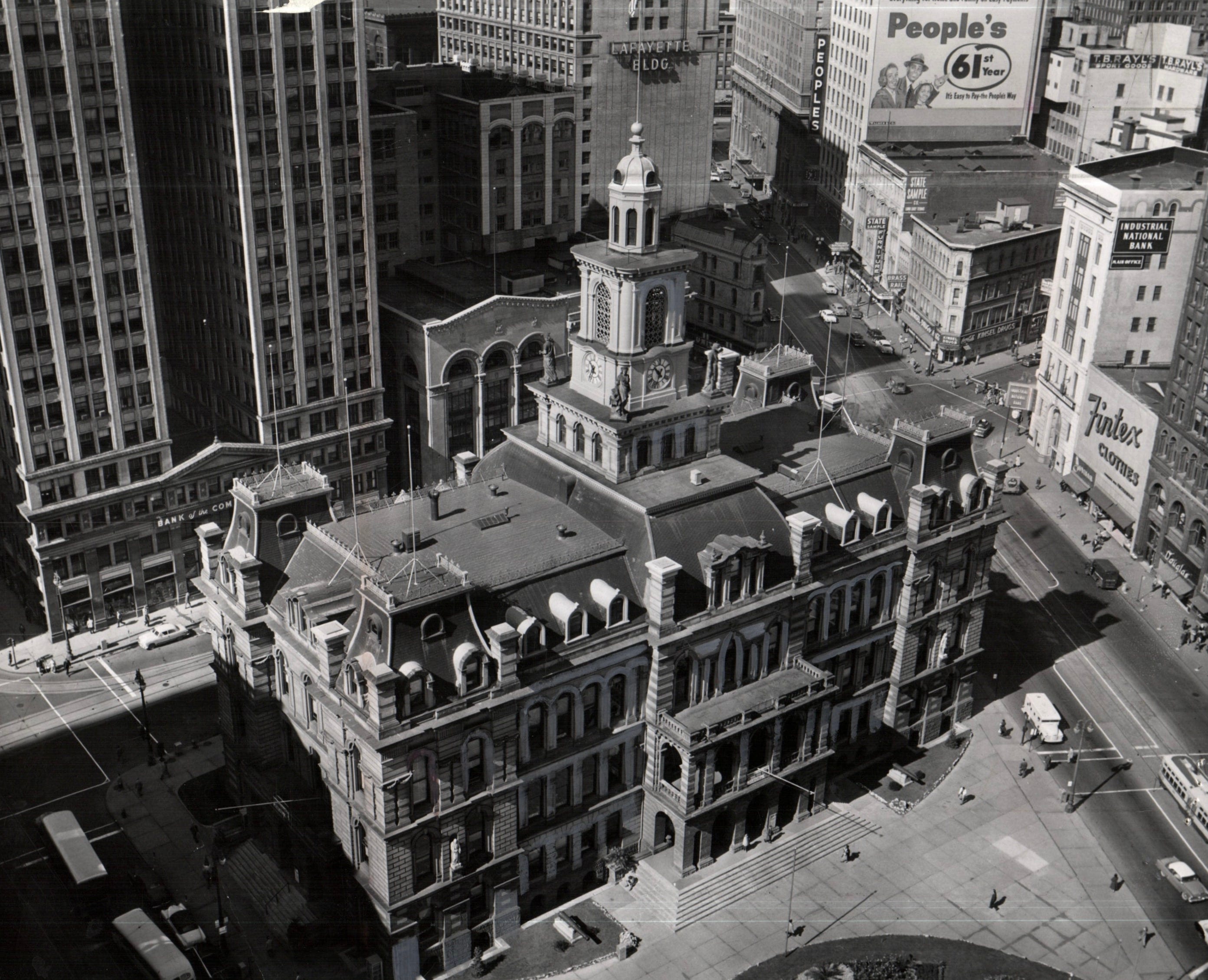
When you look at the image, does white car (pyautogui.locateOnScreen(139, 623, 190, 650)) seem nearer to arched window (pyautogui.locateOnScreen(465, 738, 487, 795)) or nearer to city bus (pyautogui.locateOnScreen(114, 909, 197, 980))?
city bus (pyautogui.locateOnScreen(114, 909, 197, 980))

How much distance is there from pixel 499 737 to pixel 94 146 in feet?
219

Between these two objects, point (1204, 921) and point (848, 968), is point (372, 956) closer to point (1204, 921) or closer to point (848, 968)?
point (848, 968)

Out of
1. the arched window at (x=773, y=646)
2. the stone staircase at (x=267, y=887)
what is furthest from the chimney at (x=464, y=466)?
the stone staircase at (x=267, y=887)

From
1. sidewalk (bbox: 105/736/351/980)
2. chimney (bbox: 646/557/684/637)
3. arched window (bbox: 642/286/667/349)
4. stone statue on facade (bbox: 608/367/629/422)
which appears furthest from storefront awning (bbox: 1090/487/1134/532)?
sidewalk (bbox: 105/736/351/980)

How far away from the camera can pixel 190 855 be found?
103m

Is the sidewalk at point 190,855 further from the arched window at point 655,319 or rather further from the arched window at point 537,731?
the arched window at point 655,319

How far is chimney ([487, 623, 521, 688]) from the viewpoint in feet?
285

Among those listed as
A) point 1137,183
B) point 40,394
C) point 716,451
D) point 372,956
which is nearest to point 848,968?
point 372,956

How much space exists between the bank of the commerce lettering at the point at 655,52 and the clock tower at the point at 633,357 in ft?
279

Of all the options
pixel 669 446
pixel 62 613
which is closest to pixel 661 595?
pixel 669 446

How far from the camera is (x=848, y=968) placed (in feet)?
299

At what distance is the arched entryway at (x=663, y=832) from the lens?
331ft

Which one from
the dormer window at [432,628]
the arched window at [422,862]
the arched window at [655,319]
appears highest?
the arched window at [655,319]

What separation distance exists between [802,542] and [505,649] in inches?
1010
